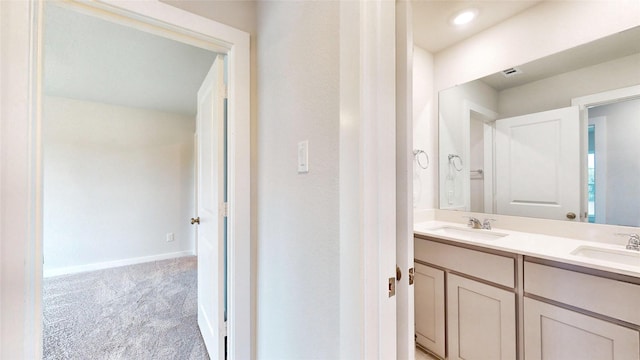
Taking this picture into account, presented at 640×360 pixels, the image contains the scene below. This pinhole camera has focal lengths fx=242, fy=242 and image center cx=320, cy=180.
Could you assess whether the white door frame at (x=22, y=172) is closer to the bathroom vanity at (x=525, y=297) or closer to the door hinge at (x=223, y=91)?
the door hinge at (x=223, y=91)

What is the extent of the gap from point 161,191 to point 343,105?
4.07 m

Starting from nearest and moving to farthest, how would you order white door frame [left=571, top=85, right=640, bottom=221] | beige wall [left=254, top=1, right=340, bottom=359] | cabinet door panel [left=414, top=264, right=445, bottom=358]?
beige wall [left=254, top=1, right=340, bottom=359] → white door frame [left=571, top=85, right=640, bottom=221] → cabinet door panel [left=414, top=264, right=445, bottom=358]

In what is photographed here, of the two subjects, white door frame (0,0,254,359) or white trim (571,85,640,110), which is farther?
white trim (571,85,640,110)

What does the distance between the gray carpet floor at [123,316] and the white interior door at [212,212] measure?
0.27m

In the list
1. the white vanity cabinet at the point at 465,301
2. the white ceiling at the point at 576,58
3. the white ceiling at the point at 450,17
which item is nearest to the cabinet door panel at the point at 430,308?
the white vanity cabinet at the point at 465,301

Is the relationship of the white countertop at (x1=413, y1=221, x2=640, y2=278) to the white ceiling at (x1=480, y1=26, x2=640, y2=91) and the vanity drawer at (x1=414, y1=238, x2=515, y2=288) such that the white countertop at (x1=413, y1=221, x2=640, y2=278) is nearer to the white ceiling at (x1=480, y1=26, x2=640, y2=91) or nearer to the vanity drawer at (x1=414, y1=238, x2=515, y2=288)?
the vanity drawer at (x1=414, y1=238, x2=515, y2=288)

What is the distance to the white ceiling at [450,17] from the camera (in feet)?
5.32

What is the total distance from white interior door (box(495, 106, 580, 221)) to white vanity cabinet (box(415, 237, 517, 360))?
2.08 ft

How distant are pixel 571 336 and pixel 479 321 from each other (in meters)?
0.38

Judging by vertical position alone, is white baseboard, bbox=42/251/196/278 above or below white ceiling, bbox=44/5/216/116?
below

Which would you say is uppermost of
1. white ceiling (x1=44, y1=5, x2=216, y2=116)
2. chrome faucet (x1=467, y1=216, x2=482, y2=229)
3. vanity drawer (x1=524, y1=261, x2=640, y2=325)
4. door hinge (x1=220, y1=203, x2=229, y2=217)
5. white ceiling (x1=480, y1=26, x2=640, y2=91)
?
white ceiling (x1=44, y1=5, x2=216, y2=116)

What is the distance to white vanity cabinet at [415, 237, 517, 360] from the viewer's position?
1.27 metres

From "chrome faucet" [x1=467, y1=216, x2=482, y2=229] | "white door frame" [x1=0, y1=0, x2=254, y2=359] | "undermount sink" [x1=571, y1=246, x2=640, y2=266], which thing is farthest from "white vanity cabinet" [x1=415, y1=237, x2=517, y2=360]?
"white door frame" [x1=0, y1=0, x2=254, y2=359]

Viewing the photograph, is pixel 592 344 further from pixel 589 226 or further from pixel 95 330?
pixel 95 330
